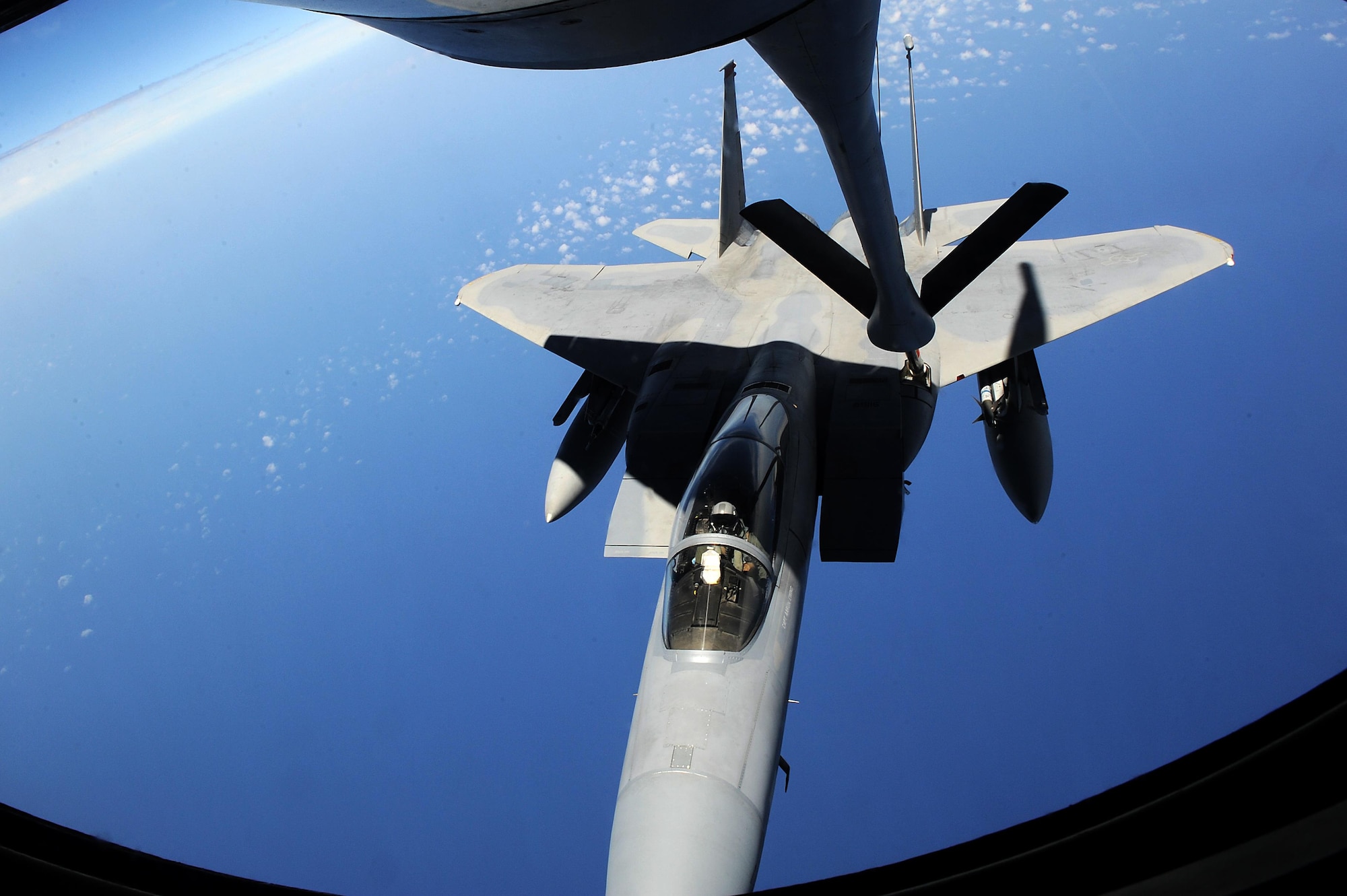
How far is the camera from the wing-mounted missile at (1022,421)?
7.55 metres

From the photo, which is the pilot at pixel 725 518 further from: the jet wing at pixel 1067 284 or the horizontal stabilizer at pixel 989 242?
the jet wing at pixel 1067 284

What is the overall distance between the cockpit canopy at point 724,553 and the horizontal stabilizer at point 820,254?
126 centimetres

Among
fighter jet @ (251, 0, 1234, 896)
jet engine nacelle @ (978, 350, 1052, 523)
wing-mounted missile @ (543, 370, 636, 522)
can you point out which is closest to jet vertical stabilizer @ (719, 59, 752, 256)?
fighter jet @ (251, 0, 1234, 896)

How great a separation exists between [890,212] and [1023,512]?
16.5 ft

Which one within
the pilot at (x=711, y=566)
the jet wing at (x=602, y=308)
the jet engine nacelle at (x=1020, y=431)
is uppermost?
the jet wing at (x=602, y=308)

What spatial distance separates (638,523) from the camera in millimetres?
6270

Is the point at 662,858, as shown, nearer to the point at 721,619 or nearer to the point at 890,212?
the point at 721,619

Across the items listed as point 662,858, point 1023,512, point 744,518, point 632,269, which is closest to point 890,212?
→ point 744,518

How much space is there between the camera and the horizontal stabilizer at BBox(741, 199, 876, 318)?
5.05 metres

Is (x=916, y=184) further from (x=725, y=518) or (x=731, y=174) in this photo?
(x=725, y=518)

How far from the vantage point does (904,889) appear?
117 centimetres

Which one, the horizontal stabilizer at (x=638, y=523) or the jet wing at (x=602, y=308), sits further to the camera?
the jet wing at (x=602, y=308)

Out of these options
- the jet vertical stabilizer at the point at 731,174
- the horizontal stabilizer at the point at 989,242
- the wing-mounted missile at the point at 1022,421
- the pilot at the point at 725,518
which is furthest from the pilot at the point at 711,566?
the jet vertical stabilizer at the point at 731,174

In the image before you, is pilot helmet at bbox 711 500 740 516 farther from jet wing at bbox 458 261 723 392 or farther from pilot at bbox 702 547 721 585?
jet wing at bbox 458 261 723 392
